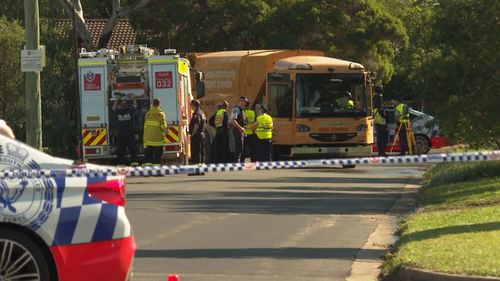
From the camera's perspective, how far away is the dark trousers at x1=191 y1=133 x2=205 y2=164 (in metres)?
24.6

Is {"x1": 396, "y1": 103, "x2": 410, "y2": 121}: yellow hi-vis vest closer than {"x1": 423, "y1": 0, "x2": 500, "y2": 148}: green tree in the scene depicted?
No

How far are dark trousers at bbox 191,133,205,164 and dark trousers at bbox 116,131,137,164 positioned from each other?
187 cm

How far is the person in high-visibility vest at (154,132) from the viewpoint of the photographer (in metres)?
21.9

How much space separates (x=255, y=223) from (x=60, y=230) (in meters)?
6.78

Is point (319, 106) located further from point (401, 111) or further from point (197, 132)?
point (401, 111)

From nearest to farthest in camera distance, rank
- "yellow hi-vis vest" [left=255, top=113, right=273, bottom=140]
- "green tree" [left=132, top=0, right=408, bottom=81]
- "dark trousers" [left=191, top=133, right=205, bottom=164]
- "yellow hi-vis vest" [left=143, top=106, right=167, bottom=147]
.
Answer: "yellow hi-vis vest" [left=143, top=106, right=167, bottom=147] < "dark trousers" [left=191, top=133, right=205, bottom=164] < "yellow hi-vis vest" [left=255, top=113, right=273, bottom=140] < "green tree" [left=132, top=0, right=408, bottom=81]

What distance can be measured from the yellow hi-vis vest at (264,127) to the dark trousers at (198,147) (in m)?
1.45

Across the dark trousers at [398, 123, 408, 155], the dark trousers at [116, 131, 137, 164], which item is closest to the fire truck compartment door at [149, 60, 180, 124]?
the dark trousers at [116, 131, 137, 164]

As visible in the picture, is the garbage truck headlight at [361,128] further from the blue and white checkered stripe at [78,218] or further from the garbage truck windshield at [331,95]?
the blue and white checkered stripe at [78,218]

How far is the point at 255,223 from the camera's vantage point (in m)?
14.1

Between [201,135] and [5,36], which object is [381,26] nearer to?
[5,36]

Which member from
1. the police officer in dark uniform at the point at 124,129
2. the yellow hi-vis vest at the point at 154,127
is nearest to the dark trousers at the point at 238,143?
the police officer in dark uniform at the point at 124,129

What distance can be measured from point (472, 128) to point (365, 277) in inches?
376

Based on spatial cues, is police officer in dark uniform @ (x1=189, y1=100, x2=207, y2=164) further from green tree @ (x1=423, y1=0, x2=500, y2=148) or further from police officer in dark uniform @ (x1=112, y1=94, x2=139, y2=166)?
green tree @ (x1=423, y1=0, x2=500, y2=148)
